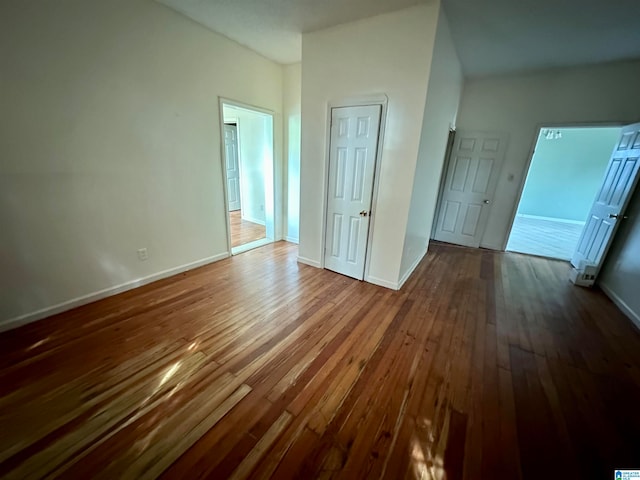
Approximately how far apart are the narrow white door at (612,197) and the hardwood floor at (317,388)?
1.05 metres

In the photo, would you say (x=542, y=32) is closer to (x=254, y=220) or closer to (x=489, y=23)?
(x=489, y=23)

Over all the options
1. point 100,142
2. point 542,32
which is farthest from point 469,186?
point 100,142

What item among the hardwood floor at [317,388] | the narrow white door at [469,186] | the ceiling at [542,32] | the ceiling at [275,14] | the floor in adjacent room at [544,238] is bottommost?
the hardwood floor at [317,388]

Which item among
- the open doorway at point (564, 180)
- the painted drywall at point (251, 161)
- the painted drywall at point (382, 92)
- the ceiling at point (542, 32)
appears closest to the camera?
the ceiling at point (542, 32)

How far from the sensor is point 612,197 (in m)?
3.34

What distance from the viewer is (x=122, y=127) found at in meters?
2.41

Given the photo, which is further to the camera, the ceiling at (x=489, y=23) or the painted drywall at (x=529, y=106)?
the painted drywall at (x=529, y=106)

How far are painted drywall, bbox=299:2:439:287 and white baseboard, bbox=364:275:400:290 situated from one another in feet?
0.04

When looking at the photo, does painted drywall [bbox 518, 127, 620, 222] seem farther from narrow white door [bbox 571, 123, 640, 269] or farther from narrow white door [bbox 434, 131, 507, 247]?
narrow white door [bbox 571, 123, 640, 269]

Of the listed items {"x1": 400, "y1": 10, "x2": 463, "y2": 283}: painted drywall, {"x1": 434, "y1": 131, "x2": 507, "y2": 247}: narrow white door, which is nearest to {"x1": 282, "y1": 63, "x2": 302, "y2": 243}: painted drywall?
{"x1": 400, "y1": 10, "x2": 463, "y2": 283}: painted drywall

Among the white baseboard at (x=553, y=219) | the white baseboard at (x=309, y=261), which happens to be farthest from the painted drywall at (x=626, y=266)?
the white baseboard at (x=553, y=219)

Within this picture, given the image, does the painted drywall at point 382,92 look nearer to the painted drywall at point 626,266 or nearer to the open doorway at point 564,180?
the painted drywall at point 626,266

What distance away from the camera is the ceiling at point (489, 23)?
2.28m

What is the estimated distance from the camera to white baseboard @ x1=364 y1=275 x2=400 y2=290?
9.95 feet
